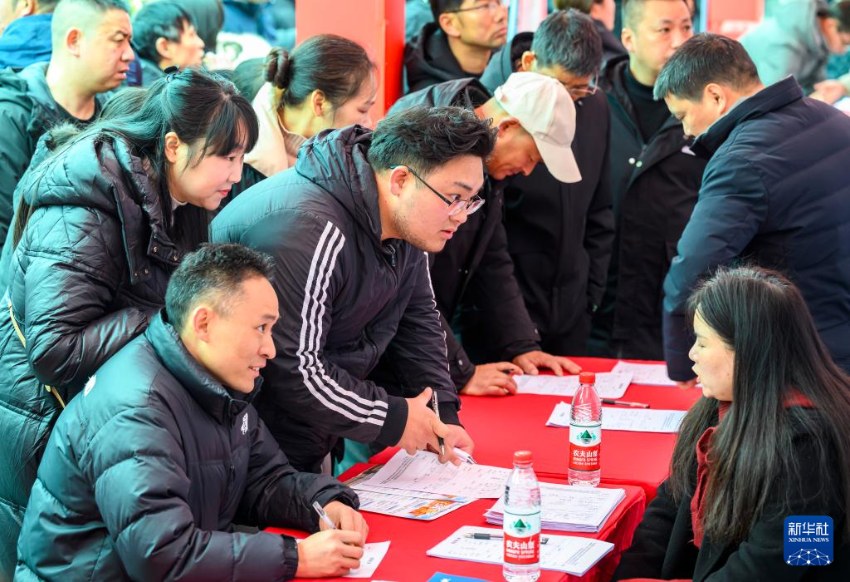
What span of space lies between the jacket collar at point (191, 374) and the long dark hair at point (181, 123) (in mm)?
433

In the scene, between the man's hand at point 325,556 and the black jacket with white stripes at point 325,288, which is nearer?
the man's hand at point 325,556

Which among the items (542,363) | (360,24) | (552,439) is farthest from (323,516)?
(360,24)

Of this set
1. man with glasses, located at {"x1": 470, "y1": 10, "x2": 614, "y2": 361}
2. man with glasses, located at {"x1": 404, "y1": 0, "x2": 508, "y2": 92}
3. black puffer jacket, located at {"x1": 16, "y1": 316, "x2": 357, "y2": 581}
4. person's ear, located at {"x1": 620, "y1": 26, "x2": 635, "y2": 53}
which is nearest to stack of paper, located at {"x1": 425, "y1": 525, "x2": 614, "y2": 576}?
black puffer jacket, located at {"x1": 16, "y1": 316, "x2": 357, "y2": 581}

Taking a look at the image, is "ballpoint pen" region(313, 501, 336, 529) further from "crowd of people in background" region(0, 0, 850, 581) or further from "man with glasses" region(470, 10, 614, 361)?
"man with glasses" region(470, 10, 614, 361)

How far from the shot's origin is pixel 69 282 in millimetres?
2277

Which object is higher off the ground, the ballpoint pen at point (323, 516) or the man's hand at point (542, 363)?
the ballpoint pen at point (323, 516)

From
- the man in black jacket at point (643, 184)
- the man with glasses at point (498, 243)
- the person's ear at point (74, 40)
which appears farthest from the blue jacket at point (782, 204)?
the person's ear at point (74, 40)

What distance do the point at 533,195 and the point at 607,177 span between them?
44 centimetres

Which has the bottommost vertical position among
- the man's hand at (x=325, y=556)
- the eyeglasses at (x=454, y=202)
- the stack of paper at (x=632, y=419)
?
the stack of paper at (x=632, y=419)

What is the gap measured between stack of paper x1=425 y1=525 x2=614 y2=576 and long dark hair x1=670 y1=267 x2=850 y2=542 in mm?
251

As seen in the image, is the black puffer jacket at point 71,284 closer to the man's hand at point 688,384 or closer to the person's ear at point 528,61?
the man's hand at point 688,384

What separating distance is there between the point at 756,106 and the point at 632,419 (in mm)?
958

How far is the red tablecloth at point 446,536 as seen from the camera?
2043 millimetres

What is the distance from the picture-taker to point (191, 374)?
209 centimetres
